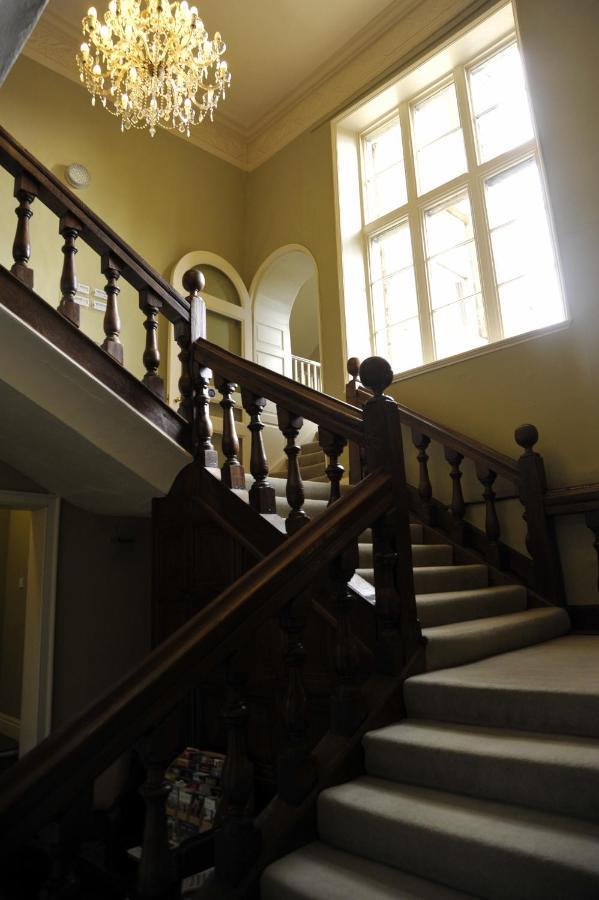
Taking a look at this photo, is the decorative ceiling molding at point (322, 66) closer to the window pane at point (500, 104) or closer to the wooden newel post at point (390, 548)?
the window pane at point (500, 104)

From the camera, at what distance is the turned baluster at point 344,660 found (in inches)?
69.7

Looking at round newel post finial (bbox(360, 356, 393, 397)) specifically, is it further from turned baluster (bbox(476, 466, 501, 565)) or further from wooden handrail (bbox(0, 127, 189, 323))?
turned baluster (bbox(476, 466, 501, 565))

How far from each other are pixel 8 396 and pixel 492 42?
4.67 m

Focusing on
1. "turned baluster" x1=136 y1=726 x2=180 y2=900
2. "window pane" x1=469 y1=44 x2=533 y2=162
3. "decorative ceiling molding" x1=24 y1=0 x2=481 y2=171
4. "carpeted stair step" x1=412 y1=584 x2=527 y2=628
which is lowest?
"turned baluster" x1=136 y1=726 x2=180 y2=900

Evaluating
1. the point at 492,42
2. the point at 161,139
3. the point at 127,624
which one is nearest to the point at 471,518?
the point at 127,624

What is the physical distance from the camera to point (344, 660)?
1.80 m

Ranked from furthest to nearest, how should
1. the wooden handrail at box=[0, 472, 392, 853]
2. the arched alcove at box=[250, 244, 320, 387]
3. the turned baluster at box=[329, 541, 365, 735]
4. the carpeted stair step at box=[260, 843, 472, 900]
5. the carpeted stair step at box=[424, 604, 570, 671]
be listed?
→ 1. the arched alcove at box=[250, 244, 320, 387]
2. the carpeted stair step at box=[424, 604, 570, 671]
3. the turned baluster at box=[329, 541, 365, 735]
4. the carpeted stair step at box=[260, 843, 472, 900]
5. the wooden handrail at box=[0, 472, 392, 853]

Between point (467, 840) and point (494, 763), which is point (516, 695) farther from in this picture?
point (467, 840)

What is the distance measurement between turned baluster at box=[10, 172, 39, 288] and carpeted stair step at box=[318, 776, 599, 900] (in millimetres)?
2245

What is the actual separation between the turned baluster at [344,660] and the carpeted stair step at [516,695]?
215 mm

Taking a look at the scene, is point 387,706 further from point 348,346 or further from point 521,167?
point 521,167

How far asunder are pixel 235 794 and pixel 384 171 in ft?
17.7

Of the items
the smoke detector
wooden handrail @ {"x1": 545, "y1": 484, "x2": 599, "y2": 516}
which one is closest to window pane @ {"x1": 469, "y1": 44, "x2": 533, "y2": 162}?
wooden handrail @ {"x1": 545, "y1": 484, "x2": 599, "y2": 516}

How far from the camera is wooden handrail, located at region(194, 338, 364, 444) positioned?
2.20m
